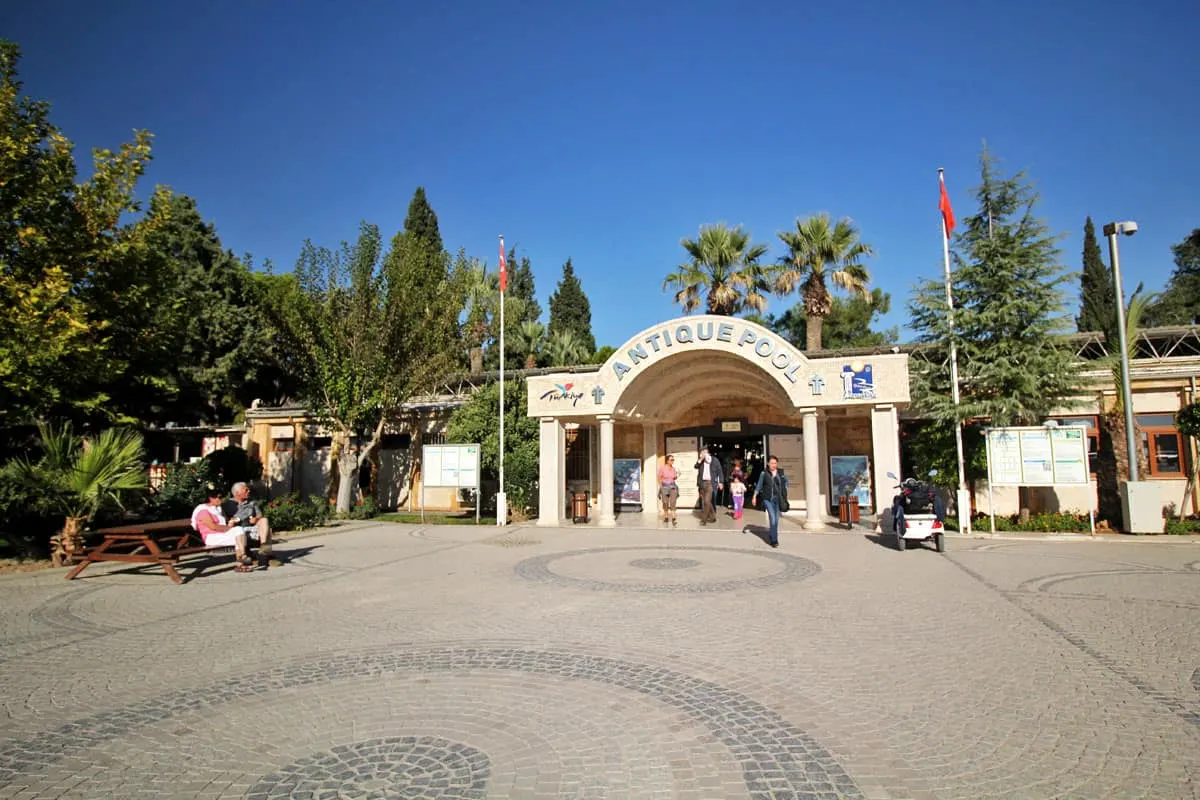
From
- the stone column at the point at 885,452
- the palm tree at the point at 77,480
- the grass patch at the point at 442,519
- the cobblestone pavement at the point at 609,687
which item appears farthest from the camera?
the grass patch at the point at 442,519

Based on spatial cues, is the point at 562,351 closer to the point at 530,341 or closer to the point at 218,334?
the point at 530,341

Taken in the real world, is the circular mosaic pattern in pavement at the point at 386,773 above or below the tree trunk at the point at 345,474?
below

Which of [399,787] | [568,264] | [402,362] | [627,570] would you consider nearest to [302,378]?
[402,362]

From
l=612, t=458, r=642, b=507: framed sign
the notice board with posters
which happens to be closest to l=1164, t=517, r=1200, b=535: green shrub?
the notice board with posters

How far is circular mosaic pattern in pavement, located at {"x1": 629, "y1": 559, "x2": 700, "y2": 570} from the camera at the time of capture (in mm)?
11586

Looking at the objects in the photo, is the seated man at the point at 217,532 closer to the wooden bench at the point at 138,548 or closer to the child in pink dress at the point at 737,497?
the wooden bench at the point at 138,548

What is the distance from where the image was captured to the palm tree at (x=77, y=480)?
1232 cm

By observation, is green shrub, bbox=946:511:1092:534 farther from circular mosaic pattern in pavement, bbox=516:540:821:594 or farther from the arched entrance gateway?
circular mosaic pattern in pavement, bbox=516:540:821:594

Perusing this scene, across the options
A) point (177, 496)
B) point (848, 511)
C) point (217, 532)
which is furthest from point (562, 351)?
point (217, 532)

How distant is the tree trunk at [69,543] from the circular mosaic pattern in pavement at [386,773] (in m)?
11.4

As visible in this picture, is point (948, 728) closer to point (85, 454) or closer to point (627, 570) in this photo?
point (627, 570)

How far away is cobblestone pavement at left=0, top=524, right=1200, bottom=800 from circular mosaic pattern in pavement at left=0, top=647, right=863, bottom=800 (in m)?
0.03

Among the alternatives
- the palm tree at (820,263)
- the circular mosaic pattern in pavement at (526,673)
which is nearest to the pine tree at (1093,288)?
the palm tree at (820,263)

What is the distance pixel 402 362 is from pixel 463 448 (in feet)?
16.2
